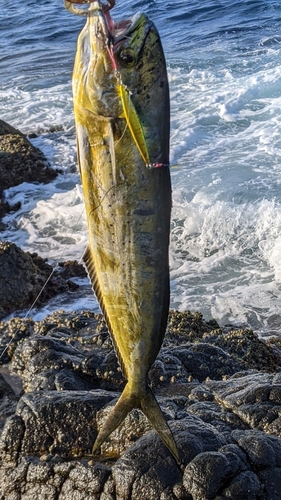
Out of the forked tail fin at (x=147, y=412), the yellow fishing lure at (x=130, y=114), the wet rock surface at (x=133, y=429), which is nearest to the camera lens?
the yellow fishing lure at (x=130, y=114)

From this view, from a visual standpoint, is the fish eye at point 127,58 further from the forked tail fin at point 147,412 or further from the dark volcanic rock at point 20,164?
the dark volcanic rock at point 20,164

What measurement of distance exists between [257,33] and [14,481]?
20.5m

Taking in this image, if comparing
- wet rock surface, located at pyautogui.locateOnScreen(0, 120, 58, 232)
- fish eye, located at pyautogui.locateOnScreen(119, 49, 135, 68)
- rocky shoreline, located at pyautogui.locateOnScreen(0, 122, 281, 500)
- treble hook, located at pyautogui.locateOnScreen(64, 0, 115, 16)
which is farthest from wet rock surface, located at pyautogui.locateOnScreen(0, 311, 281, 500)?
wet rock surface, located at pyautogui.locateOnScreen(0, 120, 58, 232)

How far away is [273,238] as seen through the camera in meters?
10.1

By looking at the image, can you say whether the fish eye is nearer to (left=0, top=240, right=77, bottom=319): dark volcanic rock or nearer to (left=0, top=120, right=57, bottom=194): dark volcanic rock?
(left=0, top=240, right=77, bottom=319): dark volcanic rock

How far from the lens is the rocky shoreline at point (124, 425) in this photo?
3258mm

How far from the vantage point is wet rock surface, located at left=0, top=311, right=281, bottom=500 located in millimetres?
3254

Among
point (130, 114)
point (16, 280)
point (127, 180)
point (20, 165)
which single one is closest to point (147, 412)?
point (127, 180)

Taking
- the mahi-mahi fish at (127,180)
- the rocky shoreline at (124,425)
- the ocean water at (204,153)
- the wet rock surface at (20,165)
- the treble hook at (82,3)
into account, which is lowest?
the ocean water at (204,153)

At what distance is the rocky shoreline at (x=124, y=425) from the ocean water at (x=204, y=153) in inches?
62.4

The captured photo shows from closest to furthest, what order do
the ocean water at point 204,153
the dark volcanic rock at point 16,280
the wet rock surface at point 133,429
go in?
the wet rock surface at point 133,429 < the dark volcanic rock at point 16,280 < the ocean water at point 204,153

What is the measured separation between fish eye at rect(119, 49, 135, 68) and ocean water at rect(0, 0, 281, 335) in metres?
0.54

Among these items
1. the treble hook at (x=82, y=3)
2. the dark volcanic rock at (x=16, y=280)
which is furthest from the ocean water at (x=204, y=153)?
the treble hook at (x=82, y=3)

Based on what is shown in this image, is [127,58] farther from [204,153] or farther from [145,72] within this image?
[204,153]
